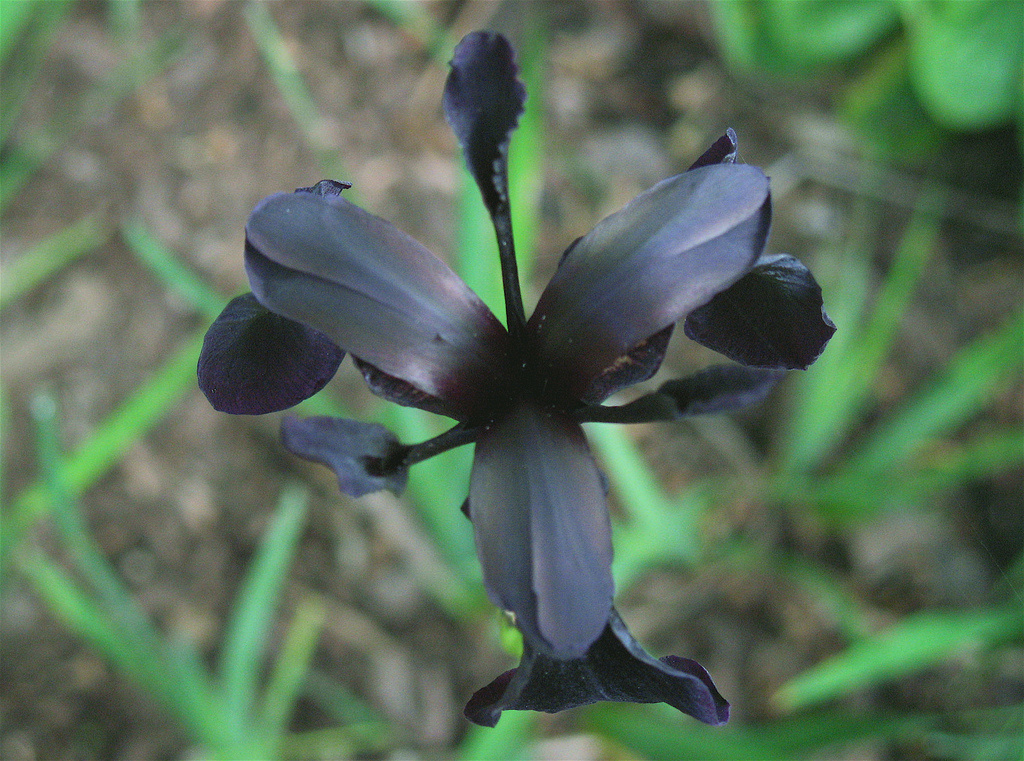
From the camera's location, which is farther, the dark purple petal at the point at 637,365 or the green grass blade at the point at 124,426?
the green grass blade at the point at 124,426

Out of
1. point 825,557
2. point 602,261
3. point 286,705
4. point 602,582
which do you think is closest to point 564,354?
point 602,261

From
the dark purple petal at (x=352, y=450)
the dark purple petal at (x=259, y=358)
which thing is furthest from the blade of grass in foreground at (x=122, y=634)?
the dark purple petal at (x=352, y=450)

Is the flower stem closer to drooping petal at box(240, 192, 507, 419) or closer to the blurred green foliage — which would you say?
drooping petal at box(240, 192, 507, 419)

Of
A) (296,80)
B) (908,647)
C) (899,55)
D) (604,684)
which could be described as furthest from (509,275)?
(899,55)

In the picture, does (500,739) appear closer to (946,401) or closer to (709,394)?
(709,394)

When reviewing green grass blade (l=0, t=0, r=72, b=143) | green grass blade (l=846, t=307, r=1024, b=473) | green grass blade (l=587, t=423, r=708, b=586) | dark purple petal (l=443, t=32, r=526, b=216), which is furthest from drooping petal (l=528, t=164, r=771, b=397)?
green grass blade (l=0, t=0, r=72, b=143)

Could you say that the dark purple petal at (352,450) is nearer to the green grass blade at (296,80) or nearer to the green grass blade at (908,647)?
the green grass blade at (908,647)
